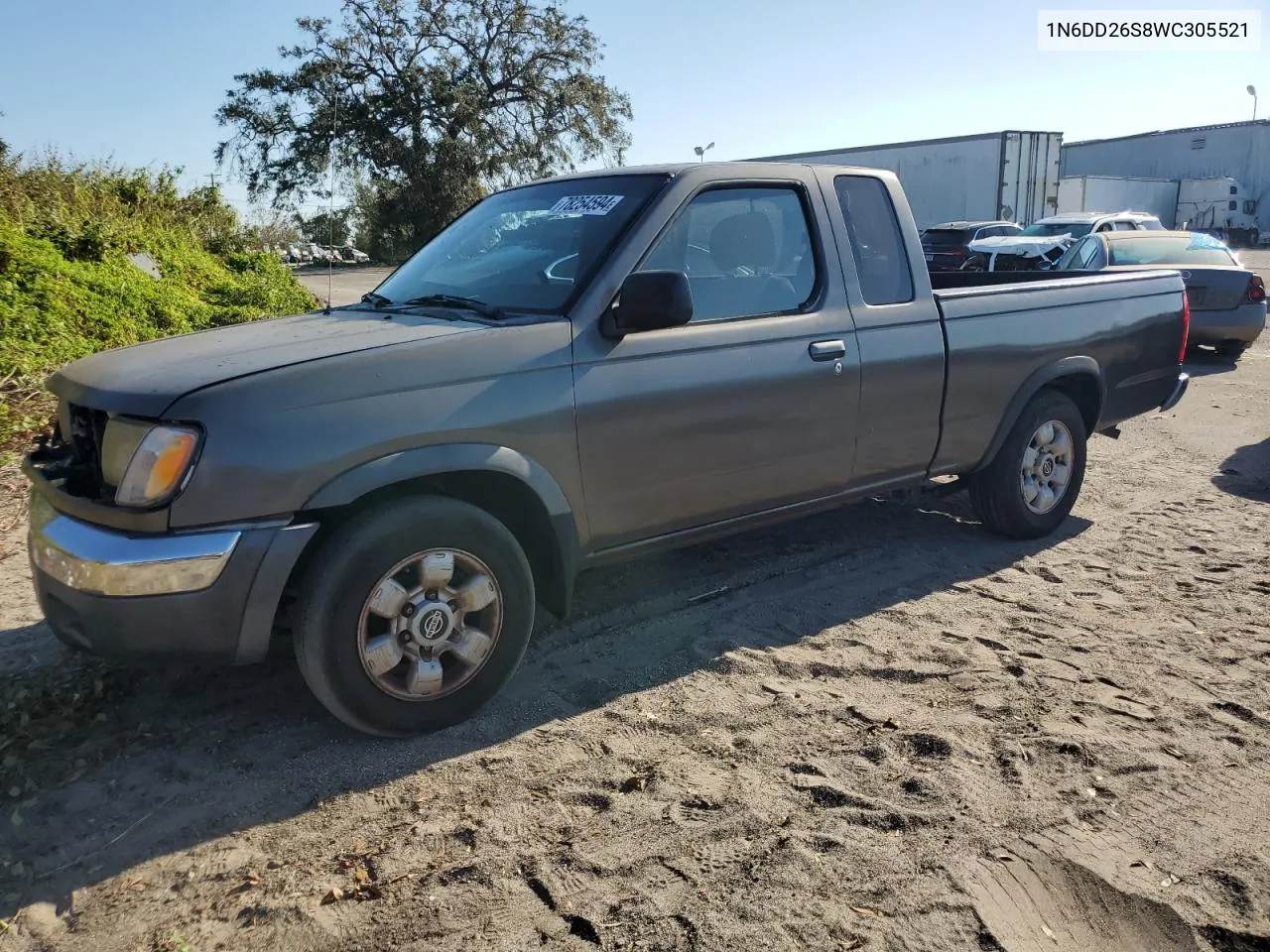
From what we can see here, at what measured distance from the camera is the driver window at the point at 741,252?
13.3 ft

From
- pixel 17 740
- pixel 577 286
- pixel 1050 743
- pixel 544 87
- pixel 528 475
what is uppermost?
pixel 544 87

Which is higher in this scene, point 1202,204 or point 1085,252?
point 1202,204

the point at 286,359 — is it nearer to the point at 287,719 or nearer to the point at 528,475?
the point at 528,475

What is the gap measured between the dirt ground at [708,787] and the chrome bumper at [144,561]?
0.70 metres

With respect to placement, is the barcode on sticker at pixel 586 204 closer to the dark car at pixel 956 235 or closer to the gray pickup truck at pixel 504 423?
the gray pickup truck at pixel 504 423

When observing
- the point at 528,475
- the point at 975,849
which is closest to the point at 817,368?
the point at 528,475

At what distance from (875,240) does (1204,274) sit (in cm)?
938

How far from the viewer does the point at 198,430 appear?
296 cm

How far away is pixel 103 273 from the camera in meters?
9.90

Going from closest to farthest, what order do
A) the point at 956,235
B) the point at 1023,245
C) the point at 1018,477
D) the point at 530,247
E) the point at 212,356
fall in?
the point at 212,356
the point at 530,247
the point at 1018,477
the point at 1023,245
the point at 956,235

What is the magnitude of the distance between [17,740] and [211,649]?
90 centimetres

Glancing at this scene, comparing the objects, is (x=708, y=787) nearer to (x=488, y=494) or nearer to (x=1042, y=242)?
(x=488, y=494)

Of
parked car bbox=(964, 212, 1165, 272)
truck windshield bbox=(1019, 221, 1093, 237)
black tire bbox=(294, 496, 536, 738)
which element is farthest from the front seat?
truck windshield bbox=(1019, 221, 1093, 237)

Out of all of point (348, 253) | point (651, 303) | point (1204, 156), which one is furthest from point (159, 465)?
point (1204, 156)
